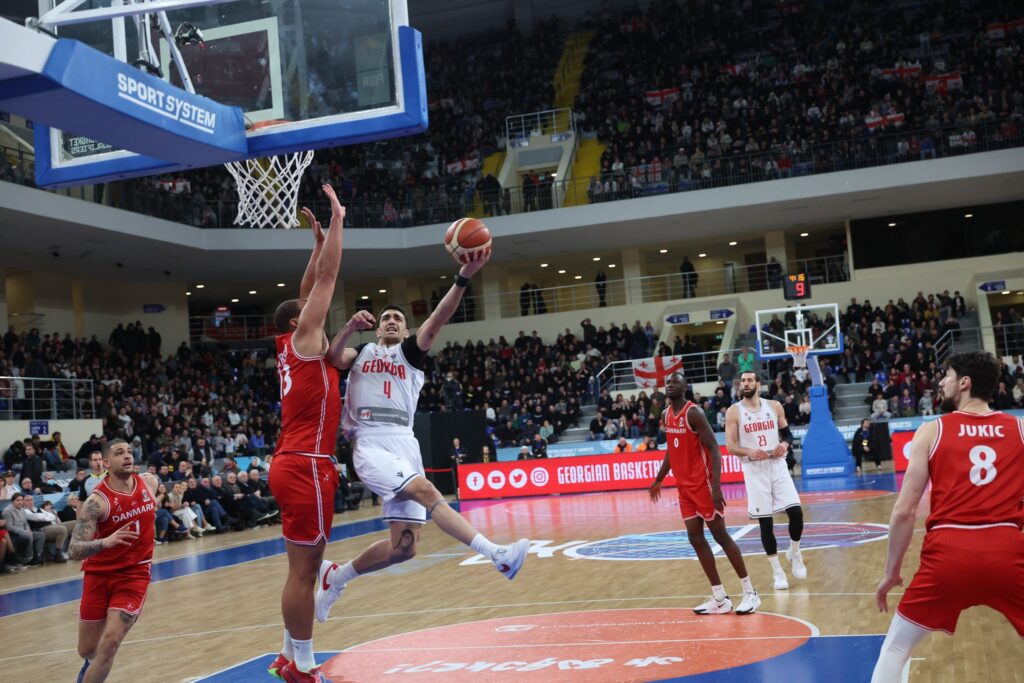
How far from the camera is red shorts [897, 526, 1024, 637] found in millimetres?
4082

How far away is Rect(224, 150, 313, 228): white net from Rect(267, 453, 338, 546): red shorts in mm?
3633

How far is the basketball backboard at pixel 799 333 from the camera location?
2380cm

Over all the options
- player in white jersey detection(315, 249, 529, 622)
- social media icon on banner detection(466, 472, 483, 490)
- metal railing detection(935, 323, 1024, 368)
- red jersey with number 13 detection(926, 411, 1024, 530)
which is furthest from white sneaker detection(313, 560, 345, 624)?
metal railing detection(935, 323, 1024, 368)

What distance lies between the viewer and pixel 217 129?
22.6ft

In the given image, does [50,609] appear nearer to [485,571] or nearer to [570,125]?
[485,571]

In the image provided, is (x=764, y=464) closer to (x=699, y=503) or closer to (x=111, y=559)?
(x=699, y=503)

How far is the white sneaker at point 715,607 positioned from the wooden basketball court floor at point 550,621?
12 centimetres

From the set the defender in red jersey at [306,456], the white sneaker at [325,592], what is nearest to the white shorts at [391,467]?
the defender in red jersey at [306,456]

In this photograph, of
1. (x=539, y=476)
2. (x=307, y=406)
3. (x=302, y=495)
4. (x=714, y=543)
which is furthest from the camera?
(x=539, y=476)

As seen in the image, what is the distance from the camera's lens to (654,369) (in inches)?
1195

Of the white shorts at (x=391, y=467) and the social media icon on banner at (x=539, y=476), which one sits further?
the social media icon on banner at (x=539, y=476)

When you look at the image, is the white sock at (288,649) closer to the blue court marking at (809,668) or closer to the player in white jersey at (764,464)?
the blue court marking at (809,668)

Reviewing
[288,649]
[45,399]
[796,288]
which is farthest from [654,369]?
[288,649]

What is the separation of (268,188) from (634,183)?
23.3 meters
